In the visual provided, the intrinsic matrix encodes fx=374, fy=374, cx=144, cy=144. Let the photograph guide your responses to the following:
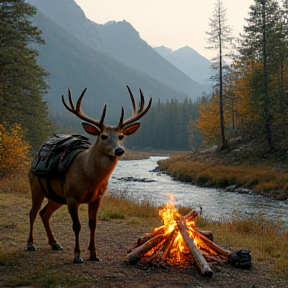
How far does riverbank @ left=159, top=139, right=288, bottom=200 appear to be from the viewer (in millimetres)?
23089

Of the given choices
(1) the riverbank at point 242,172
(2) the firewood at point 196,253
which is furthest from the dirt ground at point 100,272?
(1) the riverbank at point 242,172

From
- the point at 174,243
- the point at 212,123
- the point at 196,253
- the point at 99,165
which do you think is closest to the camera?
the point at 99,165

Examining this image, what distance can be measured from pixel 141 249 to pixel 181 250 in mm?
781

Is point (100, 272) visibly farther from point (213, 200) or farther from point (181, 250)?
point (213, 200)

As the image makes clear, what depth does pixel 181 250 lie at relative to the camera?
6.93 metres

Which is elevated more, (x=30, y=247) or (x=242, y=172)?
(x=30, y=247)

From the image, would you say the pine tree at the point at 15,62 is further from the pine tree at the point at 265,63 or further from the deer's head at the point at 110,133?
the pine tree at the point at 265,63

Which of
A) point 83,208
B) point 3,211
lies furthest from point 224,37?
point 3,211

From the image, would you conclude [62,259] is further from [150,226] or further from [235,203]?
[235,203]

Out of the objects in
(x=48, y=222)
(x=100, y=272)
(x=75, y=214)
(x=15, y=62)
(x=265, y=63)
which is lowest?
(x=100, y=272)

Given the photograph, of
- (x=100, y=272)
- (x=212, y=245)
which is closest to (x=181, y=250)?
(x=212, y=245)

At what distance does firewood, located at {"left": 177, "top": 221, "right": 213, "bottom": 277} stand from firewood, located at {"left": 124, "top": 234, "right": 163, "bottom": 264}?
1.43ft

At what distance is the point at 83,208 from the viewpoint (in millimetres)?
13422

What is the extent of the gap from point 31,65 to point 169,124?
83842mm
